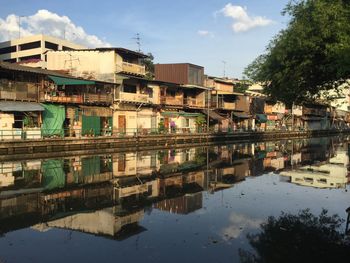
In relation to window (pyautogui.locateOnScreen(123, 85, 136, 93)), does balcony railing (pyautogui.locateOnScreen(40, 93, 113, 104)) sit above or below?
below

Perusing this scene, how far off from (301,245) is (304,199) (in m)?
6.66

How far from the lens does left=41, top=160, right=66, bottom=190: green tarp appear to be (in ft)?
61.4

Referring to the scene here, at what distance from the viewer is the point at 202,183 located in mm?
20281

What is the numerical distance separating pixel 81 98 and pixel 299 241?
3469 cm

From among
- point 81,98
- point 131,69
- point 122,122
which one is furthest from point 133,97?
point 81,98

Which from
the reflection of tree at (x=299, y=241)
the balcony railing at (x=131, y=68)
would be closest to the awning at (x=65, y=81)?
the balcony railing at (x=131, y=68)

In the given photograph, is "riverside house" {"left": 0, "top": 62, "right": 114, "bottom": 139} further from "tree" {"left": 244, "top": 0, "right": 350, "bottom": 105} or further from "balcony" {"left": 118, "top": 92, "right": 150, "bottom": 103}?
"tree" {"left": 244, "top": 0, "right": 350, "bottom": 105}

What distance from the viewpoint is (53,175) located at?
2167 cm

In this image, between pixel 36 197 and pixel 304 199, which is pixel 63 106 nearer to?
pixel 36 197

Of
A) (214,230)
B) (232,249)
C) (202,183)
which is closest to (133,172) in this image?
(202,183)

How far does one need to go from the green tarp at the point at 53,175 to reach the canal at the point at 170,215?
2.0 inches

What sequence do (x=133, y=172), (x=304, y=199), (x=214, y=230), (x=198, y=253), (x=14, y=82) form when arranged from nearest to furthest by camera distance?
(x=198, y=253) → (x=214, y=230) → (x=304, y=199) → (x=133, y=172) → (x=14, y=82)

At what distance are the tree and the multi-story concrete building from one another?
273ft

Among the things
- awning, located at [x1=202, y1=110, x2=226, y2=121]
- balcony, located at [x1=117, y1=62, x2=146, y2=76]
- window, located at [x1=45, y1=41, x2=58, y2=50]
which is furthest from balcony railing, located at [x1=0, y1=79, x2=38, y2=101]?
window, located at [x1=45, y1=41, x2=58, y2=50]
